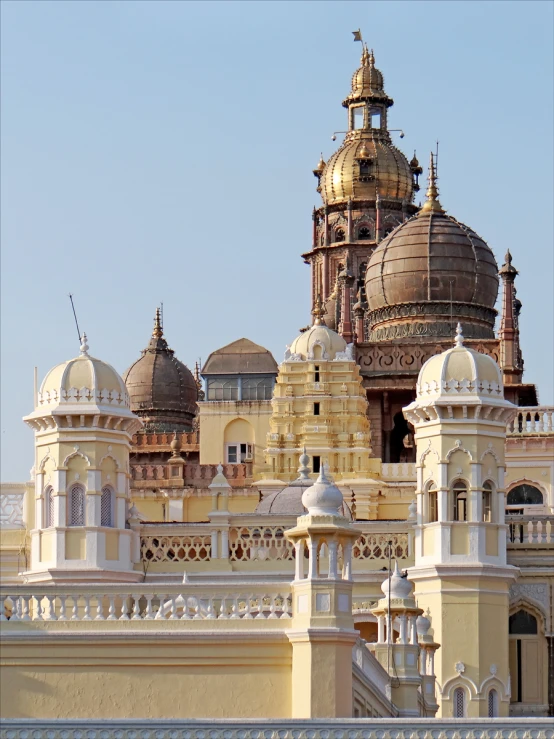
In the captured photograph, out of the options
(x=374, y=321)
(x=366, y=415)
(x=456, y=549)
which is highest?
(x=374, y=321)

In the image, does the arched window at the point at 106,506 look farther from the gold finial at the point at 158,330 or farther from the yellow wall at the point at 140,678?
the gold finial at the point at 158,330

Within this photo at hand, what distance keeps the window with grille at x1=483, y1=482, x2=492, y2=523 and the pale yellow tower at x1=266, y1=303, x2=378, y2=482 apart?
9.17m

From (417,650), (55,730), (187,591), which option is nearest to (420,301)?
(417,650)

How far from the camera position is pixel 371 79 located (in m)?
77.8

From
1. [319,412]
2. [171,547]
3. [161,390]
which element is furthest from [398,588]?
[161,390]

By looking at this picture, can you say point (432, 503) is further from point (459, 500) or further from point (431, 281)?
point (431, 281)

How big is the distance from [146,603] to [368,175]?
49.1 m

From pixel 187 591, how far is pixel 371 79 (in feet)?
173

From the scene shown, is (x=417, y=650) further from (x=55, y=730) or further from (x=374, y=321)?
(x=374, y=321)

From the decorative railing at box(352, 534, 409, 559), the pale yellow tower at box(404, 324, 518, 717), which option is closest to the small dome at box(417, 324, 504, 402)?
the pale yellow tower at box(404, 324, 518, 717)

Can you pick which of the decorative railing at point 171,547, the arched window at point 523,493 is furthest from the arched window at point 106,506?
the arched window at point 523,493

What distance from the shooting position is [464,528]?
123 feet

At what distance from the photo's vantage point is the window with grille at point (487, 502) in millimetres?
37906

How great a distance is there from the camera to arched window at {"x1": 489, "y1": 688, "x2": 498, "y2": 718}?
3650 centimetres
